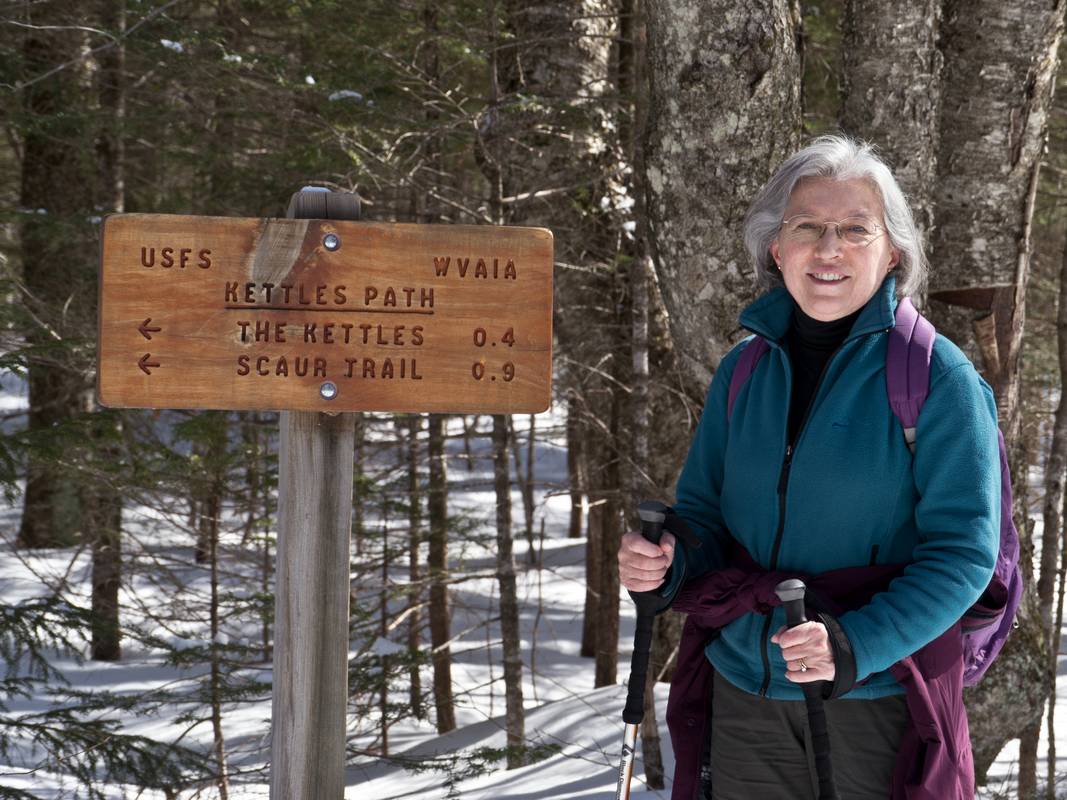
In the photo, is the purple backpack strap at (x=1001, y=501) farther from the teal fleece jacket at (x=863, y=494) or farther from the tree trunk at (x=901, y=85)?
the tree trunk at (x=901, y=85)

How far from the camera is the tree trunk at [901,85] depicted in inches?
154

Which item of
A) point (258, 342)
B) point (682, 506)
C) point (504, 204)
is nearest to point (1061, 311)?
point (504, 204)

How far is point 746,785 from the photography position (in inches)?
93.7

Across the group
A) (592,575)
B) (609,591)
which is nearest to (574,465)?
(592,575)

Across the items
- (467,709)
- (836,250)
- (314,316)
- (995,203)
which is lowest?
(467,709)

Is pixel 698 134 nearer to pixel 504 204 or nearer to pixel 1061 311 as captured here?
pixel 504 204

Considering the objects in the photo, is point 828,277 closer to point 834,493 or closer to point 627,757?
point 834,493

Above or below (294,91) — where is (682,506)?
below

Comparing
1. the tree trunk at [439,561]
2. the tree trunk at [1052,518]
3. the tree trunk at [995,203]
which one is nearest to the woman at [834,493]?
A: the tree trunk at [995,203]

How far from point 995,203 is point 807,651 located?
110 inches

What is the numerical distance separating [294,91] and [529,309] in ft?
15.4

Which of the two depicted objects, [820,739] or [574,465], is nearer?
[820,739]

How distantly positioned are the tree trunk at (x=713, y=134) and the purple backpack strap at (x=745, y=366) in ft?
4.09

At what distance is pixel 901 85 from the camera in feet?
12.9
